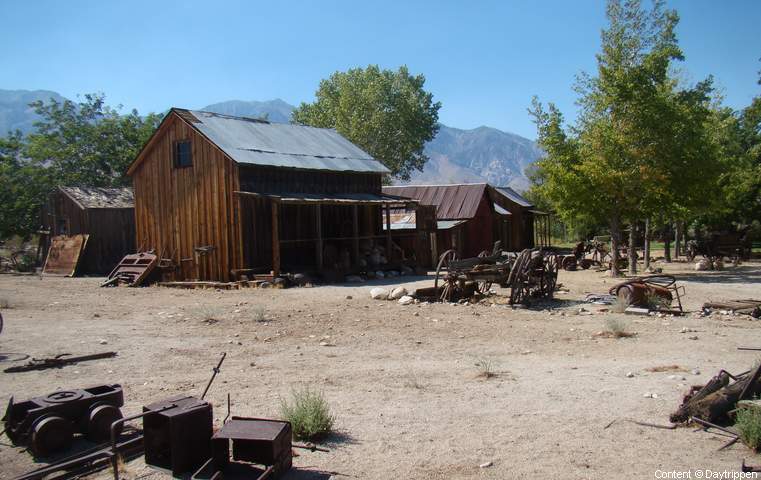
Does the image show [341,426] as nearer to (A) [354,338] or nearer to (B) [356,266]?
(A) [354,338]

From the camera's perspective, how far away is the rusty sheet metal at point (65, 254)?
2583 cm

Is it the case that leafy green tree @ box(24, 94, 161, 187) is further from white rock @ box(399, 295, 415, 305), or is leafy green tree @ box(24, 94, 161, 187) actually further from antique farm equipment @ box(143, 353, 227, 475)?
antique farm equipment @ box(143, 353, 227, 475)

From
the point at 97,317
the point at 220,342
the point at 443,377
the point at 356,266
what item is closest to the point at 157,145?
the point at 356,266

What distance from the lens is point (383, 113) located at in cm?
4431

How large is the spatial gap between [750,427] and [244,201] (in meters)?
17.5

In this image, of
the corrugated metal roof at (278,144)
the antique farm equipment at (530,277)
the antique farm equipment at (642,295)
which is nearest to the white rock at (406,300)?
the antique farm equipment at (530,277)

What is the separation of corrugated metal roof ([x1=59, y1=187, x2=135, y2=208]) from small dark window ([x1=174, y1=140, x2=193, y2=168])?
6.95 metres

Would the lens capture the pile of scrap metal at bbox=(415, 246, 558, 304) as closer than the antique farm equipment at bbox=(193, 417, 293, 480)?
No

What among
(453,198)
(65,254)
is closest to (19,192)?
(65,254)

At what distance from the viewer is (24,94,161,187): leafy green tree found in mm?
34719

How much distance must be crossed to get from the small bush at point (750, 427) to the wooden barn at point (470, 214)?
2319 centimetres

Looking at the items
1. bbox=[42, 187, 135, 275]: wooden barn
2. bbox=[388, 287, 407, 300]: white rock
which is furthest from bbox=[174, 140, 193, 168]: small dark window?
bbox=[388, 287, 407, 300]: white rock

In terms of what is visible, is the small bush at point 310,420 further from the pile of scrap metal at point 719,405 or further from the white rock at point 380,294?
the white rock at point 380,294

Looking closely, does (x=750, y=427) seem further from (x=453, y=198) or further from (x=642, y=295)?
(x=453, y=198)
